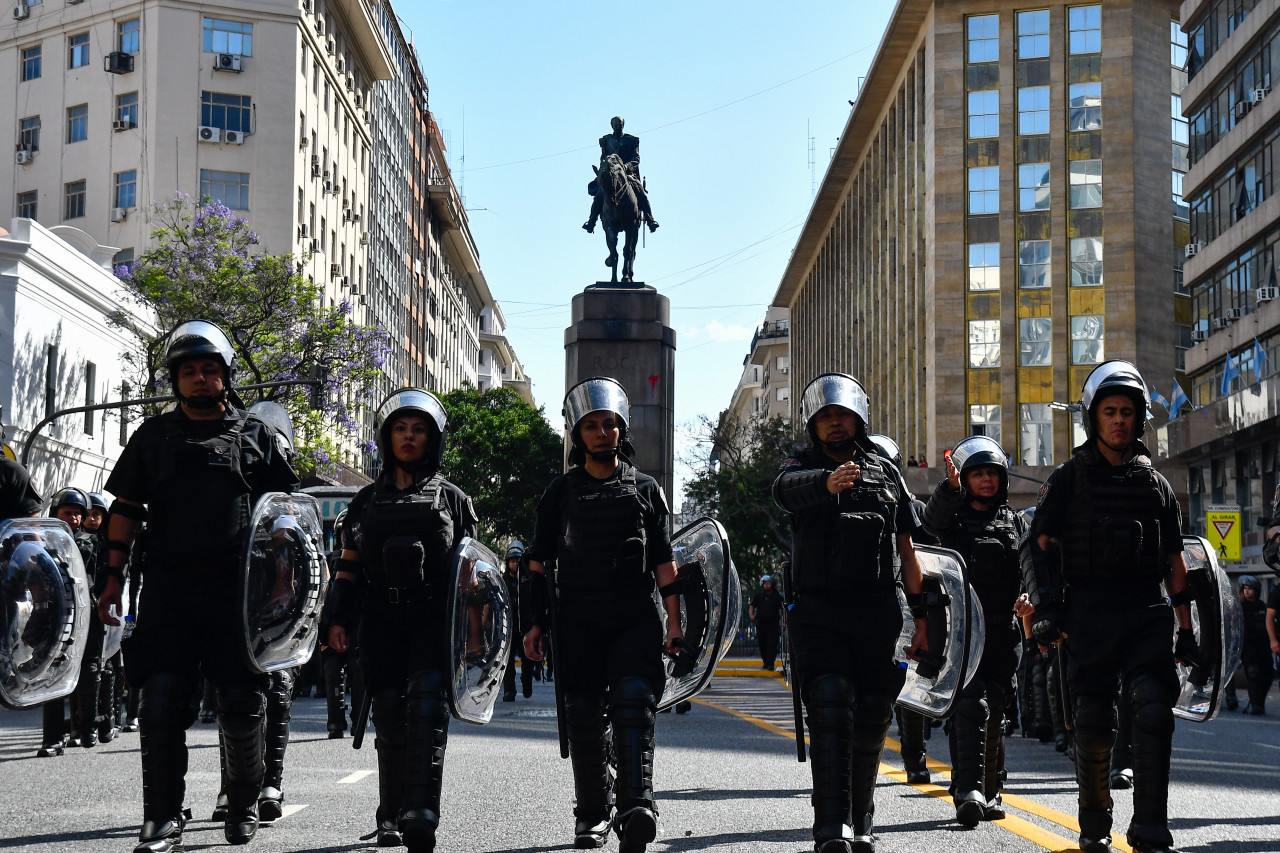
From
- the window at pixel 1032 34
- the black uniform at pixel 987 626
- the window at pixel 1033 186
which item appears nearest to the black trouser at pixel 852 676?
the black uniform at pixel 987 626

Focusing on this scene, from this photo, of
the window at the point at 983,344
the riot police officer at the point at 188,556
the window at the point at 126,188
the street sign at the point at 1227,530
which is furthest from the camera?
the window at the point at 983,344

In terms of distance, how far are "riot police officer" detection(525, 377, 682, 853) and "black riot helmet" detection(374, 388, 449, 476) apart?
0.49m

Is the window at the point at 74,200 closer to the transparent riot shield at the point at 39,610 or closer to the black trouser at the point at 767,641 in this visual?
the black trouser at the point at 767,641

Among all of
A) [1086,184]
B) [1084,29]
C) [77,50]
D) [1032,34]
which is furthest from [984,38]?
[77,50]

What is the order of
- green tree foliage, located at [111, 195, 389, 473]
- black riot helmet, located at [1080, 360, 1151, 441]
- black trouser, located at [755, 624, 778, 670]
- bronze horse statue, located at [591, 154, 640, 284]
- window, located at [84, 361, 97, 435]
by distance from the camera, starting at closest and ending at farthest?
black riot helmet, located at [1080, 360, 1151, 441], bronze horse statue, located at [591, 154, 640, 284], black trouser, located at [755, 624, 778, 670], green tree foliage, located at [111, 195, 389, 473], window, located at [84, 361, 97, 435]

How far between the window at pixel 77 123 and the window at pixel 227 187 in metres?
4.00

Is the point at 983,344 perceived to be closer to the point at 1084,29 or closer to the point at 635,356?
the point at 1084,29

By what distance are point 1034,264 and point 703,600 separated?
56.4 meters

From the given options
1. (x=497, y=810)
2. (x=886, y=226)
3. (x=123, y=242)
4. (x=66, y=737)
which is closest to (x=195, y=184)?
(x=123, y=242)

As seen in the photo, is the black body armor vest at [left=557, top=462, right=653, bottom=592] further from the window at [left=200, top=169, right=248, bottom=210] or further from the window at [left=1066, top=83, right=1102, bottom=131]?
the window at [left=1066, top=83, right=1102, bottom=131]

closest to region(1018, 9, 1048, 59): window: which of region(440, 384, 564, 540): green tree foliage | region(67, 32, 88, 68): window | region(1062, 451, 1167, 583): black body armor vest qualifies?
region(440, 384, 564, 540): green tree foliage

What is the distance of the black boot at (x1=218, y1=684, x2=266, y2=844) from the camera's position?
670 centimetres

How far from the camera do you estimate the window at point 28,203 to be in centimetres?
5431

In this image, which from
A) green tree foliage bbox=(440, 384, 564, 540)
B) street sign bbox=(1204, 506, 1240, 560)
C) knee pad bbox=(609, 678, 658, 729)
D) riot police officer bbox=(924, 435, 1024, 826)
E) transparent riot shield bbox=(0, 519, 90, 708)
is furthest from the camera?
green tree foliage bbox=(440, 384, 564, 540)
